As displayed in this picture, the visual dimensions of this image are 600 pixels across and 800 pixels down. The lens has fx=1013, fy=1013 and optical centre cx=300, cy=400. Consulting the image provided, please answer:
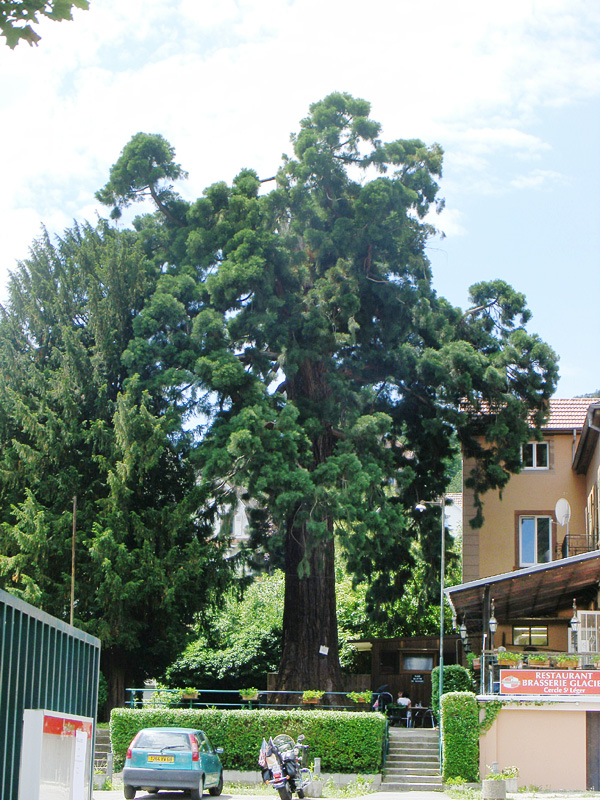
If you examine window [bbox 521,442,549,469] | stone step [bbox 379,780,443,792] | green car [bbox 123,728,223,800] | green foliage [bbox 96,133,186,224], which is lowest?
stone step [bbox 379,780,443,792]

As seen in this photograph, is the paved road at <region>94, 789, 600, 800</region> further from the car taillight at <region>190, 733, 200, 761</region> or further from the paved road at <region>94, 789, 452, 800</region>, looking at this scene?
the car taillight at <region>190, 733, 200, 761</region>

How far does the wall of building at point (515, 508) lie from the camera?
3400 cm

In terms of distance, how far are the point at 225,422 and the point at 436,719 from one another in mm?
9790

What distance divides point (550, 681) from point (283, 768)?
265 inches

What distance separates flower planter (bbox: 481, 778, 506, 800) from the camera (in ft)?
65.0

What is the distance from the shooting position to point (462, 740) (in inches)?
903

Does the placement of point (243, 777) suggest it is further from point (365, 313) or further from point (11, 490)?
point (365, 313)

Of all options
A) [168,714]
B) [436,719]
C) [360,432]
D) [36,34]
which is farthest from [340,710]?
[36,34]

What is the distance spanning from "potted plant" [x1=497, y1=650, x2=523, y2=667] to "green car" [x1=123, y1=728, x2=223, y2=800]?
757cm

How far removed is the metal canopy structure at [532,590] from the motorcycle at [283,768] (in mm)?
5291

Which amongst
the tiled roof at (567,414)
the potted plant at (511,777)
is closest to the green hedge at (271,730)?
the potted plant at (511,777)

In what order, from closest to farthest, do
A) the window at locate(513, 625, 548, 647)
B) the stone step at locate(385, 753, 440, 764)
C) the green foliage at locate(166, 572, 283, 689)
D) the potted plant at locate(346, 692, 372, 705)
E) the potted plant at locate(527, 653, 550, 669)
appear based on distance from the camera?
1. the potted plant at locate(527, 653, 550, 669)
2. the stone step at locate(385, 753, 440, 764)
3. the potted plant at locate(346, 692, 372, 705)
4. the window at locate(513, 625, 548, 647)
5. the green foliage at locate(166, 572, 283, 689)

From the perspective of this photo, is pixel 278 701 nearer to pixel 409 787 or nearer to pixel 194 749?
pixel 409 787

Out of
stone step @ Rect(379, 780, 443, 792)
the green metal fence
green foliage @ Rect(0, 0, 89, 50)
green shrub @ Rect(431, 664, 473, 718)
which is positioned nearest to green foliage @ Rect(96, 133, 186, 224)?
green shrub @ Rect(431, 664, 473, 718)
